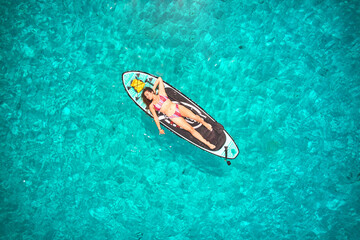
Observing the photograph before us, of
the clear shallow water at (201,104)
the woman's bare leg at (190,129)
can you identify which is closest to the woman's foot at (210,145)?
the woman's bare leg at (190,129)

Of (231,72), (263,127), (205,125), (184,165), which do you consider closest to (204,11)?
(231,72)

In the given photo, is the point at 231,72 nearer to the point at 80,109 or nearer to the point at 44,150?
the point at 80,109

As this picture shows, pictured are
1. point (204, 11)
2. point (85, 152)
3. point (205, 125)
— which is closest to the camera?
point (205, 125)

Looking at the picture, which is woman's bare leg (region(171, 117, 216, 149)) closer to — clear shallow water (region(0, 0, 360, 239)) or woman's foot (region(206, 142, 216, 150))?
woman's foot (region(206, 142, 216, 150))

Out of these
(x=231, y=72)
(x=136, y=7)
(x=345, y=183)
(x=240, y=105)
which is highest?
(x=136, y=7)

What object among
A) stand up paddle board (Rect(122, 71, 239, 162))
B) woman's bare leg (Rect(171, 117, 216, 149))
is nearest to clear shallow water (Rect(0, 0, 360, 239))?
stand up paddle board (Rect(122, 71, 239, 162))

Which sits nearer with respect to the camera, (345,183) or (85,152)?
(345,183)

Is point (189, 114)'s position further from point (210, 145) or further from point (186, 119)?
point (210, 145)

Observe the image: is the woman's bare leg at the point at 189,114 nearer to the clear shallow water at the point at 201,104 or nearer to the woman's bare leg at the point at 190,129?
the woman's bare leg at the point at 190,129
